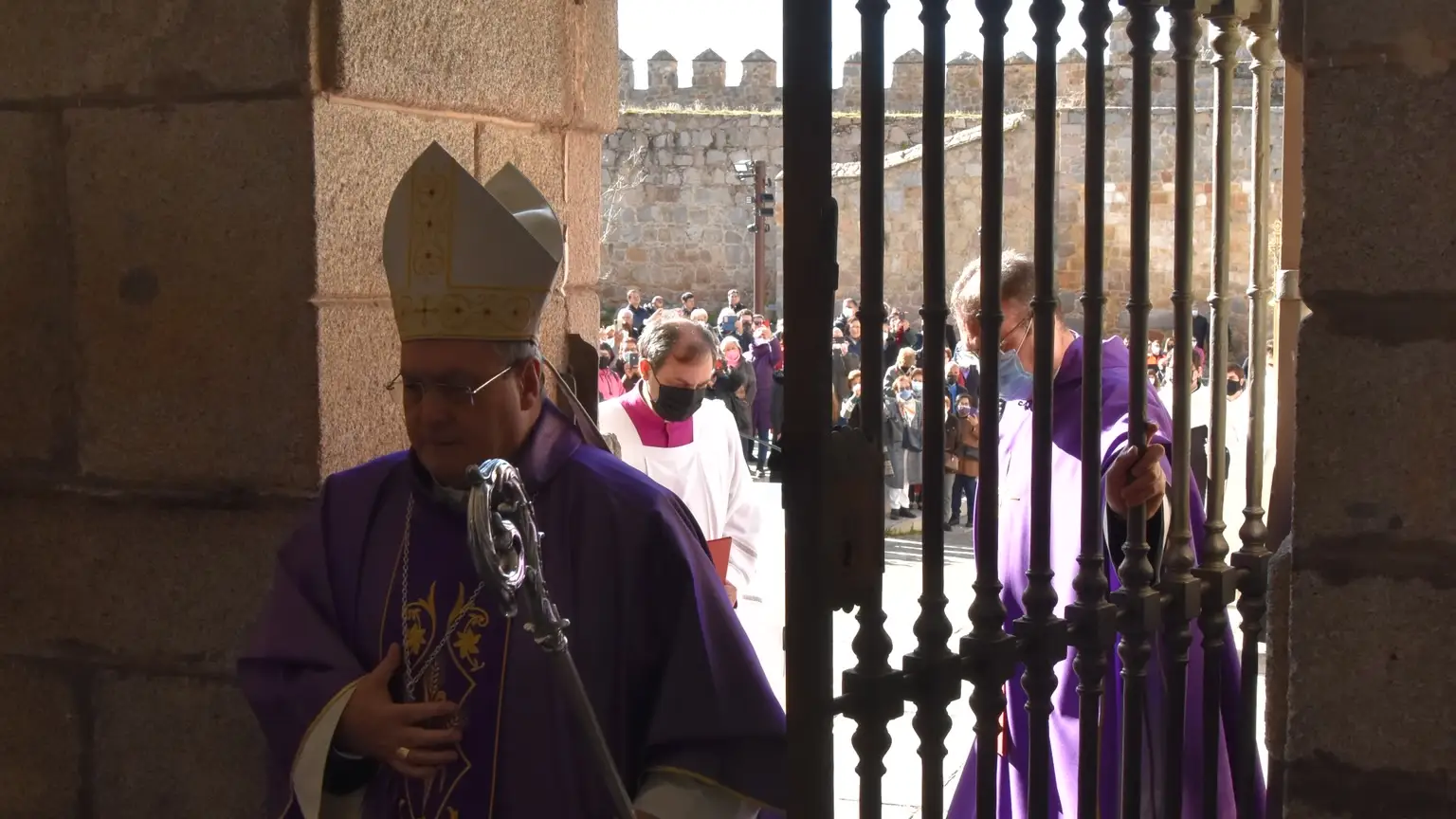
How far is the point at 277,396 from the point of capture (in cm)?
272

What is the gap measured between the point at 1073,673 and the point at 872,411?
172 centimetres

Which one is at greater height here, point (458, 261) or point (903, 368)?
point (458, 261)

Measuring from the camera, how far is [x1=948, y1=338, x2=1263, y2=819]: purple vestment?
309cm

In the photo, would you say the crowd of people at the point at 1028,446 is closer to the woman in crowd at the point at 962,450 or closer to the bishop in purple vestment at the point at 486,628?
the bishop in purple vestment at the point at 486,628

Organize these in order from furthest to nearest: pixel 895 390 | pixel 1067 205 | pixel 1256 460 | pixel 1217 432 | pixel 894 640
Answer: pixel 1067 205 → pixel 895 390 → pixel 894 640 → pixel 1256 460 → pixel 1217 432

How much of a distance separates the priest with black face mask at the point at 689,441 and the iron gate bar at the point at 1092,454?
9.60 feet

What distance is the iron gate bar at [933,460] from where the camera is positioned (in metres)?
1.79

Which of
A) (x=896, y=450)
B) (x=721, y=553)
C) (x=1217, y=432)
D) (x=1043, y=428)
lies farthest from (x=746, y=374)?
(x=1043, y=428)

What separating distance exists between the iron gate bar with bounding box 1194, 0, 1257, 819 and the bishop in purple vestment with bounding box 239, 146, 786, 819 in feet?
2.09

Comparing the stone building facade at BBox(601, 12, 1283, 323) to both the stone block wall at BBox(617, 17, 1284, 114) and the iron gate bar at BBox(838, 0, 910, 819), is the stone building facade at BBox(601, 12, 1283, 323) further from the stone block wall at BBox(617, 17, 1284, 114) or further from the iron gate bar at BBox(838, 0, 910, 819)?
the iron gate bar at BBox(838, 0, 910, 819)

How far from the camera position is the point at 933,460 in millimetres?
1826

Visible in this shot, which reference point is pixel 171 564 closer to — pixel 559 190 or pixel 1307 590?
pixel 559 190

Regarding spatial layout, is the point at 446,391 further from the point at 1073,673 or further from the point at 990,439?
the point at 1073,673

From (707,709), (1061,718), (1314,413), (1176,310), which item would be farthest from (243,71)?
(1061,718)
